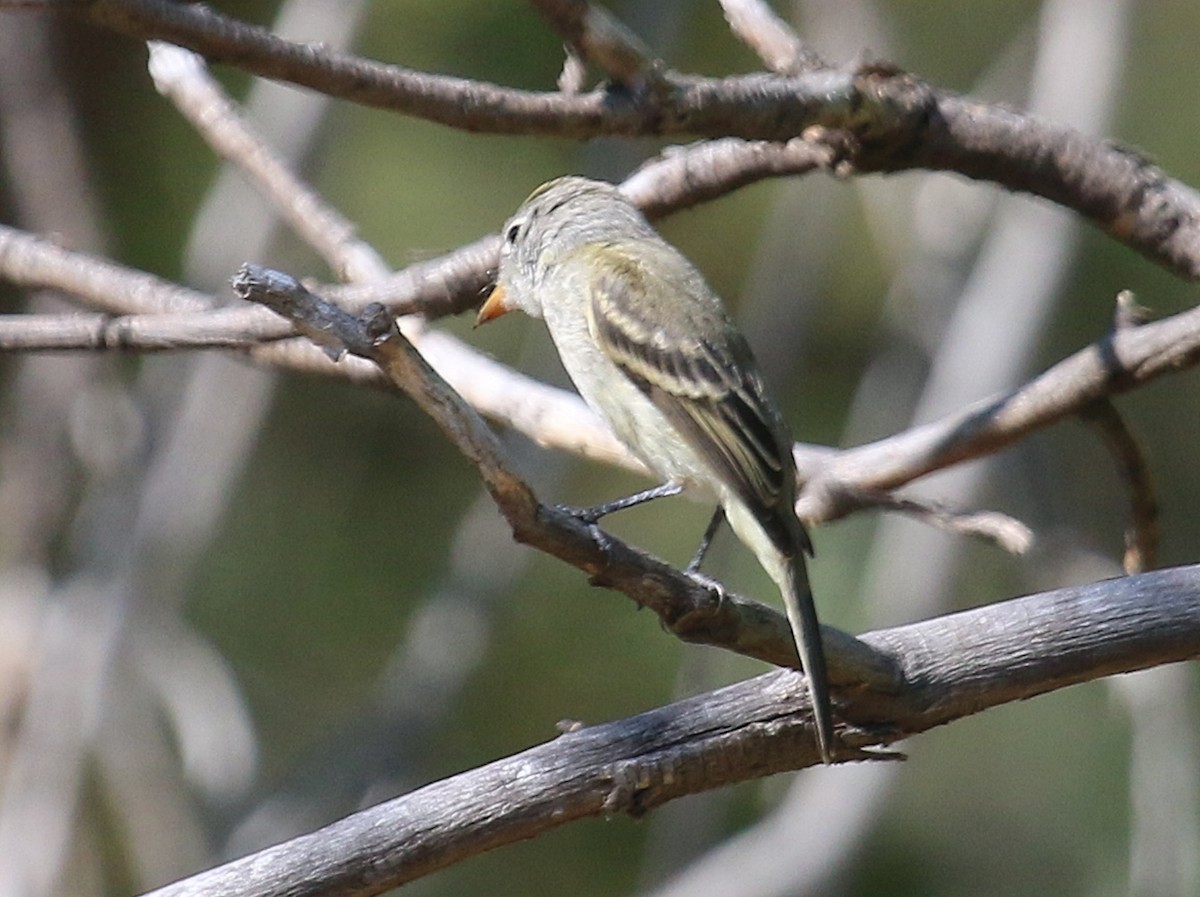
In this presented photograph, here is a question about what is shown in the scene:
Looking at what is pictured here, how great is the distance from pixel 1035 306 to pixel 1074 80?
74 cm

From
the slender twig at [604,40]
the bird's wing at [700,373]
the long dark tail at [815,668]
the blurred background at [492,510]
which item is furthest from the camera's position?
the blurred background at [492,510]

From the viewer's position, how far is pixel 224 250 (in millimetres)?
Result: 4230

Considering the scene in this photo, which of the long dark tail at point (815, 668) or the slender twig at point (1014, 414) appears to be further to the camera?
the slender twig at point (1014, 414)

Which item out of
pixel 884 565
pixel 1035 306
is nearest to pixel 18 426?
pixel 884 565

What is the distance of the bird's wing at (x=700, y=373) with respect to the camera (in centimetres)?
246

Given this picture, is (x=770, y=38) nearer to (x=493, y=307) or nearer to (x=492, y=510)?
(x=493, y=307)

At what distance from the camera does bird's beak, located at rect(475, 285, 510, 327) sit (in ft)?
9.69

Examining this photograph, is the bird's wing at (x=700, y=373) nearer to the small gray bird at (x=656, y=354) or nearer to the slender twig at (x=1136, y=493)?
the small gray bird at (x=656, y=354)

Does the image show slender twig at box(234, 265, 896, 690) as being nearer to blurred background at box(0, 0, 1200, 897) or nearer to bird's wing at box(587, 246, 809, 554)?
bird's wing at box(587, 246, 809, 554)

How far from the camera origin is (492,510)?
4.34 metres

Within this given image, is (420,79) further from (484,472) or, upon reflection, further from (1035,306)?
(1035,306)

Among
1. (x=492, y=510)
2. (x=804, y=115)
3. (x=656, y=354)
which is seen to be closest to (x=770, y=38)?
(x=804, y=115)

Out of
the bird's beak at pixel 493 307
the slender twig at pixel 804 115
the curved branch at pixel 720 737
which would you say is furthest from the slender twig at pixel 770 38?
the curved branch at pixel 720 737

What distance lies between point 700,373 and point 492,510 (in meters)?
1.71
